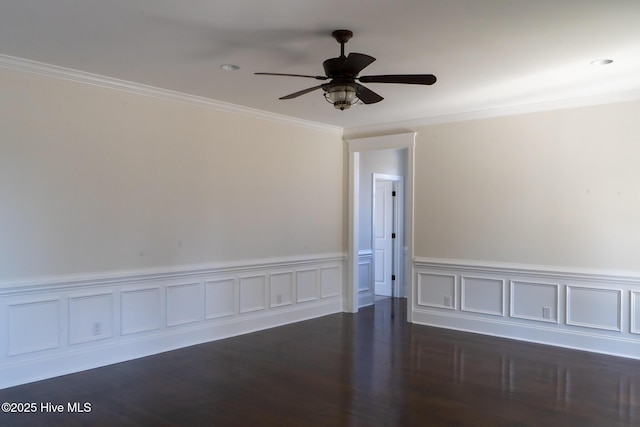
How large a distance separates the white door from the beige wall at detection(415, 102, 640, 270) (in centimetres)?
200

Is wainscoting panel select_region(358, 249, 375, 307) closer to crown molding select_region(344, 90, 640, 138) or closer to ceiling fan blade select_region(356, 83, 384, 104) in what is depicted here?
crown molding select_region(344, 90, 640, 138)

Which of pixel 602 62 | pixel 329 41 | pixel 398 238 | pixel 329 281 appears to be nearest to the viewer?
pixel 329 41

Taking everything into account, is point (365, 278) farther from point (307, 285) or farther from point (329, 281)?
point (307, 285)

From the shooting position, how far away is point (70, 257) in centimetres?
427

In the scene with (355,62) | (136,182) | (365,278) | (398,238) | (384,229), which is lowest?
(365,278)

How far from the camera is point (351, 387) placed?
12.9 feet

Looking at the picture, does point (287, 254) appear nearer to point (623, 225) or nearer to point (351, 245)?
point (351, 245)

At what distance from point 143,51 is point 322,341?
353 centimetres

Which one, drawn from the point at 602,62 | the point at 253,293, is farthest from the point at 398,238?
the point at 602,62

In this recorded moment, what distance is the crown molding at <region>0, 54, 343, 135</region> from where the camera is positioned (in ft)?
12.9

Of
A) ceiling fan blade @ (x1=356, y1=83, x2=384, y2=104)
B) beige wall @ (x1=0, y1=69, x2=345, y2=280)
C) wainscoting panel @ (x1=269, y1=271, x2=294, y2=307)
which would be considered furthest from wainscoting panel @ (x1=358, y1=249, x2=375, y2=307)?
ceiling fan blade @ (x1=356, y1=83, x2=384, y2=104)

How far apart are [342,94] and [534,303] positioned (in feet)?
11.8

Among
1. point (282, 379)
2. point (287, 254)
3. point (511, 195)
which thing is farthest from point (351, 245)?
point (282, 379)

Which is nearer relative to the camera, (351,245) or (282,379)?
(282,379)
